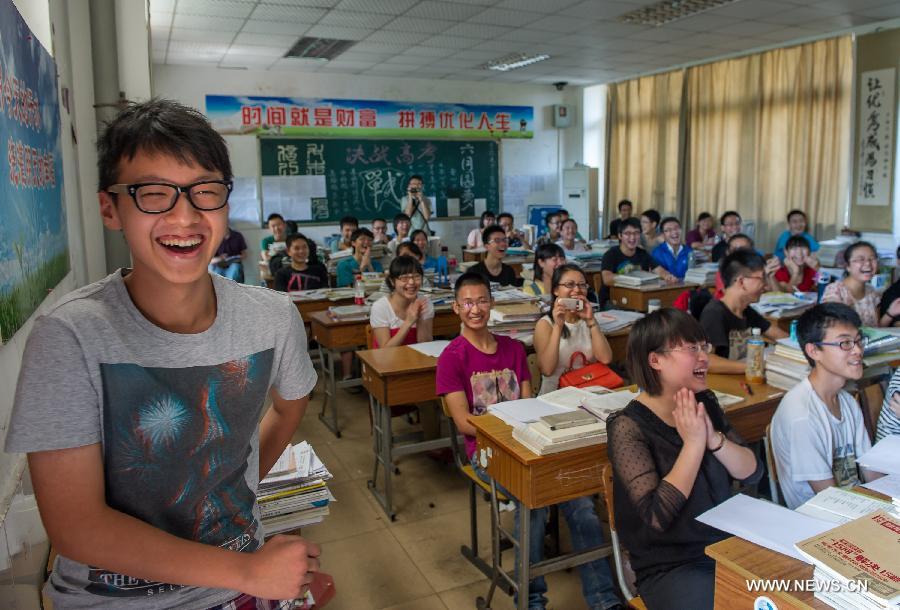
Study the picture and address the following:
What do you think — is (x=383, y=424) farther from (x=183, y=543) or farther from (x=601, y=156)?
(x=601, y=156)

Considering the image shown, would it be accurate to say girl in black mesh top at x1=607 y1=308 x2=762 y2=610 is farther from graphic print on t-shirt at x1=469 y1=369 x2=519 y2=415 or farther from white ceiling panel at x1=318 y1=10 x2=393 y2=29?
white ceiling panel at x1=318 y1=10 x2=393 y2=29

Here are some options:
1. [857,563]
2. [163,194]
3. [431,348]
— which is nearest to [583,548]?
[857,563]

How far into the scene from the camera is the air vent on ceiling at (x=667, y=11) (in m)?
5.74

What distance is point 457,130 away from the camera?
958 centimetres

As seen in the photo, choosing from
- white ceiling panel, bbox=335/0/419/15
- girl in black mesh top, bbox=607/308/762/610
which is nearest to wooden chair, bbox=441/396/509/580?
girl in black mesh top, bbox=607/308/762/610

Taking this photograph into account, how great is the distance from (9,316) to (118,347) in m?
0.78

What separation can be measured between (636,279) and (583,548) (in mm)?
3353

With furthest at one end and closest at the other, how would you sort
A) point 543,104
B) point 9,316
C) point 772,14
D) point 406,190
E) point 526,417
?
1. point 543,104
2. point 406,190
3. point 772,14
4. point 526,417
5. point 9,316

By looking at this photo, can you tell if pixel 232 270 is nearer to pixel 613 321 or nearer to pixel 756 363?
pixel 613 321

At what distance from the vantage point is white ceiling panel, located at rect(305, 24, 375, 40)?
6.23m

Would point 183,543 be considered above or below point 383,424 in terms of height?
above

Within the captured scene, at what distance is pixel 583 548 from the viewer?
227cm

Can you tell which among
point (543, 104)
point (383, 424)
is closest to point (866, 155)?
point (543, 104)

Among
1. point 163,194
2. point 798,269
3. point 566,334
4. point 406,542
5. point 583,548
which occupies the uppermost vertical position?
point 163,194
